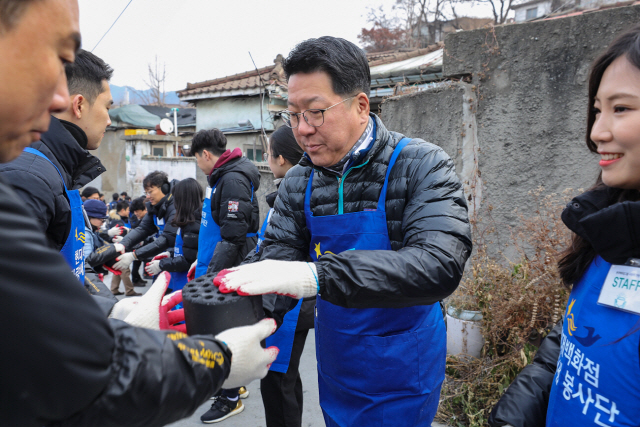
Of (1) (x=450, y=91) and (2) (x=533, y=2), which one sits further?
(2) (x=533, y=2)

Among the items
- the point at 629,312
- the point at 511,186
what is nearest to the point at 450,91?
the point at 511,186

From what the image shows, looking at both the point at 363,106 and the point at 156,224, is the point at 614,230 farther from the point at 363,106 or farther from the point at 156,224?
the point at 156,224

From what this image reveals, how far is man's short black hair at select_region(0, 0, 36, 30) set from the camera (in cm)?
81

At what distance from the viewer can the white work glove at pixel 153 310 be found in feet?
4.91

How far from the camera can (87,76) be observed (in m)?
2.38

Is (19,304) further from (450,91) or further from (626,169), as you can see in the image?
(450,91)

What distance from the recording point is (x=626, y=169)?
131cm

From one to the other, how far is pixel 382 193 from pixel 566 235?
220cm

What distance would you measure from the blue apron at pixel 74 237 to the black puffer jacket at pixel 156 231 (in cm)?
272

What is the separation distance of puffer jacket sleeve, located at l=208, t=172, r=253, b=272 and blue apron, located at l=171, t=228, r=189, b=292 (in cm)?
87

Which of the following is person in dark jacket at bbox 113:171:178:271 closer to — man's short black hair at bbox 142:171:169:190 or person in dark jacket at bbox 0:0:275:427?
man's short black hair at bbox 142:171:169:190

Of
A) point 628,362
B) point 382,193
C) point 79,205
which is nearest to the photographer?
point 628,362

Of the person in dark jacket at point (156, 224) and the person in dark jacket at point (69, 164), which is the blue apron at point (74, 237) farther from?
the person in dark jacket at point (156, 224)

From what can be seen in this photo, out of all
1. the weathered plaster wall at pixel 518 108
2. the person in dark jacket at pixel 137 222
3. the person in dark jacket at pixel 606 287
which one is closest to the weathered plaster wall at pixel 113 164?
the person in dark jacket at pixel 137 222
